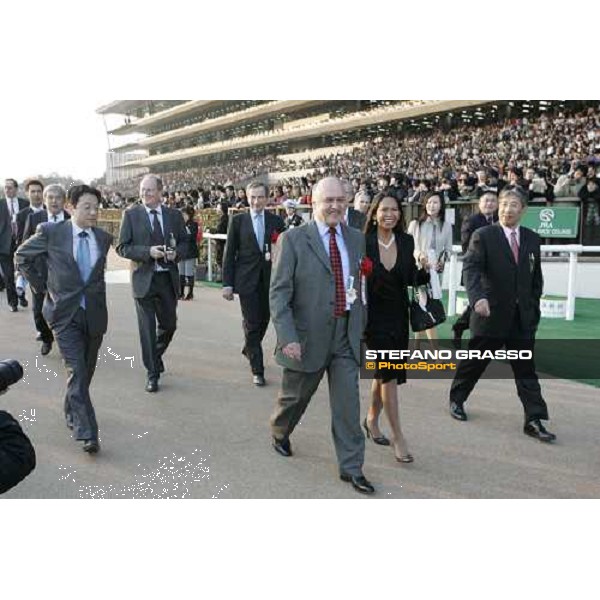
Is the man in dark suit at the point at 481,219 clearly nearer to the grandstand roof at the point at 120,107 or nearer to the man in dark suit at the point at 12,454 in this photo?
the man in dark suit at the point at 12,454

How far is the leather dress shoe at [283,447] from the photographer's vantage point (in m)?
4.59

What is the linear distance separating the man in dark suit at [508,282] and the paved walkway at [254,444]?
68 cm

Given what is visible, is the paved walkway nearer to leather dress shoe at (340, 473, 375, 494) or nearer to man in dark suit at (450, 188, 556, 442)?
leather dress shoe at (340, 473, 375, 494)

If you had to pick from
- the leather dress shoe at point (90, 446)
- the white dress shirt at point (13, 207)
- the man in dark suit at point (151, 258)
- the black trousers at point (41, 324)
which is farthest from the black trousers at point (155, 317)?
the white dress shirt at point (13, 207)

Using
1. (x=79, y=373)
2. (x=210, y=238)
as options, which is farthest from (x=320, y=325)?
(x=210, y=238)

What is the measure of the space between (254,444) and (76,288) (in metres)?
1.72

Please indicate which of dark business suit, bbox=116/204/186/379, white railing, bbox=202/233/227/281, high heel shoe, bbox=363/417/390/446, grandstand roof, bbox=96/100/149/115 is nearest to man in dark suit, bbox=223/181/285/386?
dark business suit, bbox=116/204/186/379

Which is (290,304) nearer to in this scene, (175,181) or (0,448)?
(0,448)

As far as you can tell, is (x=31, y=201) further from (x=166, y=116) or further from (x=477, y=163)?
(x=166, y=116)

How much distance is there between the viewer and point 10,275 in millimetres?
10500

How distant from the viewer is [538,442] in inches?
193

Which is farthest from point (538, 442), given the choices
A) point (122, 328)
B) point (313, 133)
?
point (313, 133)

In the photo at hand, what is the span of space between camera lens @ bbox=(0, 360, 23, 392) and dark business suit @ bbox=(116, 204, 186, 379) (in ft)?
13.1

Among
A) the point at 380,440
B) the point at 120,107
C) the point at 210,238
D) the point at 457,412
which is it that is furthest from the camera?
the point at 120,107
